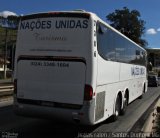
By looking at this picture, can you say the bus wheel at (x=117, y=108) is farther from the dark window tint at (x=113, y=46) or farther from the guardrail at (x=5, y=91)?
the guardrail at (x=5, y=91)

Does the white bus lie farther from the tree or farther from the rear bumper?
the tree

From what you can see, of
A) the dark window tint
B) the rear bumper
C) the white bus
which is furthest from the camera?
the dark window tint

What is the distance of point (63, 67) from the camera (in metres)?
9.66

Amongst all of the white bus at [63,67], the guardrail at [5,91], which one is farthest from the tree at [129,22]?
the white bus at [63,67]

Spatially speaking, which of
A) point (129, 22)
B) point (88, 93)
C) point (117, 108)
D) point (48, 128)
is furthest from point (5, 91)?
point (129, 22)

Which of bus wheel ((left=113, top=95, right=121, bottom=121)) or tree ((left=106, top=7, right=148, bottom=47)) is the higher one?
tree ((left=106, top=7, right=148, bottom=47))

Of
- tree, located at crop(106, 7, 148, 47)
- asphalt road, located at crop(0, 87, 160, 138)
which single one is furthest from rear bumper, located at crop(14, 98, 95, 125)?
tree, located at crop(106, 7, 148, 47)

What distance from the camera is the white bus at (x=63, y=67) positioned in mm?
9438

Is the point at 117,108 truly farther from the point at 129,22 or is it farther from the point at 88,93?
the point at 129,22

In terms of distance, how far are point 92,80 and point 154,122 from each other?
2727 mm

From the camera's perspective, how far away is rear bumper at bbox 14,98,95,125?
30.5 feet

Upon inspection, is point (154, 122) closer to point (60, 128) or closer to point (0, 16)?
point (60, 128)

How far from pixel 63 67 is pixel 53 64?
300 mm

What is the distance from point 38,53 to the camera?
1003 cm
